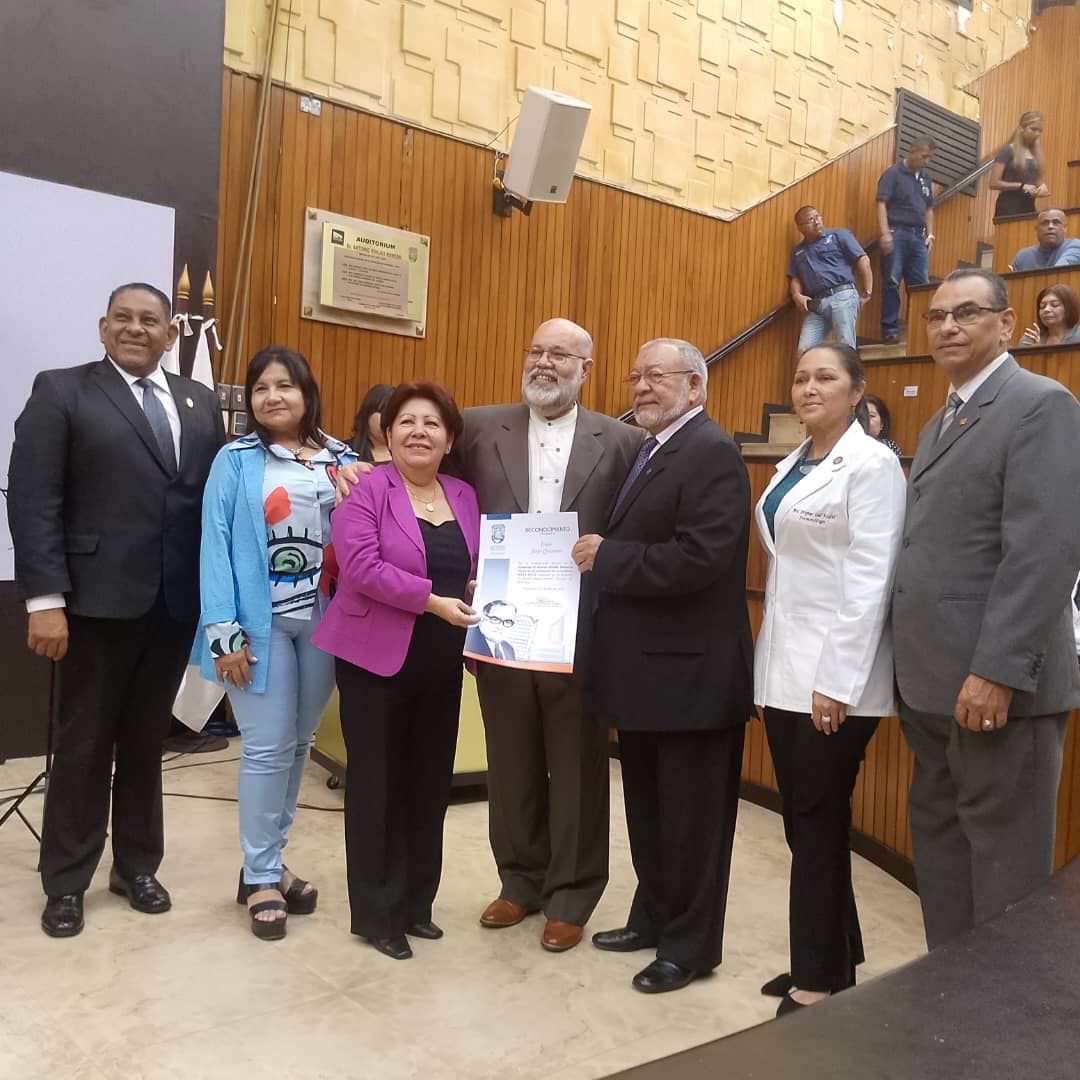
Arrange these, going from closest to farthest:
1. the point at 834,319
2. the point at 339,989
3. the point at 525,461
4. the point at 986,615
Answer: the point at 986,615, the point at 339,989, the point at 525,461, the point at 834,319

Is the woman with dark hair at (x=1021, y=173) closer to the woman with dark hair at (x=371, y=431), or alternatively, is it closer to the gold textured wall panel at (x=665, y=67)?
the gold textured wall panel at (x=665, y=67)

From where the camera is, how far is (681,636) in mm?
2361

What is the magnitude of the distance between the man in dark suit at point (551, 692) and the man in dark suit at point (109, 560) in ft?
2.51

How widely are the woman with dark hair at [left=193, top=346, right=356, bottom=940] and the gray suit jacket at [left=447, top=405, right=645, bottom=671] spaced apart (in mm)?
372

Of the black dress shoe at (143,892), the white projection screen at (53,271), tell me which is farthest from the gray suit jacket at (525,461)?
the white projection screen at (53,271)

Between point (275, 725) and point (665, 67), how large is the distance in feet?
17.7

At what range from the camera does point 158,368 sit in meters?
2.74

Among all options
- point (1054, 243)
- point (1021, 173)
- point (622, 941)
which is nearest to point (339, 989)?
point (622, 941)

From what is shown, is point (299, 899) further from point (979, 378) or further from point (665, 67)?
point (665, 67)

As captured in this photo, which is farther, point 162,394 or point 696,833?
point 162,394

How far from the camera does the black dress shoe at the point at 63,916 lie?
2568 mm

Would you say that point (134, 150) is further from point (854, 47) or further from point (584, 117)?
point (854, 47)

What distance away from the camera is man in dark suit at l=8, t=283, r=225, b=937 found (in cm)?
248

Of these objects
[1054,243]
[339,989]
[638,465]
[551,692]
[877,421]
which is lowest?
[339,989]
